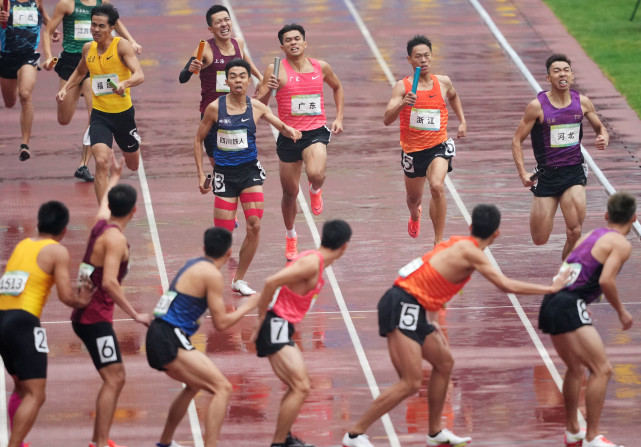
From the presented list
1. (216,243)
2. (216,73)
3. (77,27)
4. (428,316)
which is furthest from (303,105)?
(216,243)

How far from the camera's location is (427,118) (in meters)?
13.5

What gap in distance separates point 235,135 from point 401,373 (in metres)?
3.82

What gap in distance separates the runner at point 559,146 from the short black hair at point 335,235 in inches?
145

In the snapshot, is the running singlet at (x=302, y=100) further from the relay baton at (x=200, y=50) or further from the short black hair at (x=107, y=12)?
the short black hair at (x=107, y=12)

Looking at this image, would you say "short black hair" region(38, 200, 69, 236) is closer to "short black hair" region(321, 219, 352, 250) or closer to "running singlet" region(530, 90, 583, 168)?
"short black hair" region(321, 219, 352, 250)

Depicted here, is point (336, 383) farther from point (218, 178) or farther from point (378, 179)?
point (378, 179)

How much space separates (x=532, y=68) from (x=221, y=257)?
1185 cm

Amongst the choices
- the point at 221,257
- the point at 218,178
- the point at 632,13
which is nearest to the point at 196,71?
the point at 218,178

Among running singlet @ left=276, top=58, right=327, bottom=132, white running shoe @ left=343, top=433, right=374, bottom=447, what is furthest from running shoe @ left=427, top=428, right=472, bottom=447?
running singlet @ left=276, top=58, right=327, bottom=132

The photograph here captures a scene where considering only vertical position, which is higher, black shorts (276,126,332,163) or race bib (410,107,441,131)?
race bib (410,107,441,131)

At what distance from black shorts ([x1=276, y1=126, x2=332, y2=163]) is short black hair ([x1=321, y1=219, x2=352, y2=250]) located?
416cm

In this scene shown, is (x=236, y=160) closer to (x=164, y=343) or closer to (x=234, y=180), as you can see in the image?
(x=234, y=180)

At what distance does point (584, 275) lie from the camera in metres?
9.57

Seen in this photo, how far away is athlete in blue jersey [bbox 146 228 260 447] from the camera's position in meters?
9.11
